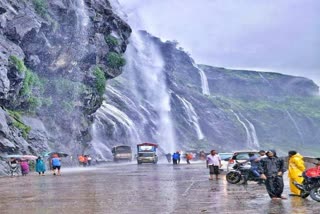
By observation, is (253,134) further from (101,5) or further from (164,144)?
(101,5)

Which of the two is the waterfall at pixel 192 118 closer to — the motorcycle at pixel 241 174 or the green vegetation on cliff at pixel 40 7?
the green vegetation on cliff at pixel 40 7

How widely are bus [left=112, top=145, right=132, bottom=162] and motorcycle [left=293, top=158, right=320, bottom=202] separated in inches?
2412

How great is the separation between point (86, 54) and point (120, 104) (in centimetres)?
3479

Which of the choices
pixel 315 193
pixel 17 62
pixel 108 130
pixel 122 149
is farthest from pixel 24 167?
pixel 108 130

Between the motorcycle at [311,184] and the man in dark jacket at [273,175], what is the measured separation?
60 centimetres

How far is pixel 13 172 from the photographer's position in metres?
35.6

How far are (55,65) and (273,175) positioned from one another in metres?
47.6

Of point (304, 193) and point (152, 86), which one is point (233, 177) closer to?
point (304, 193)

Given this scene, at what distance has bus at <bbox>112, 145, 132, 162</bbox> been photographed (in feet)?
246

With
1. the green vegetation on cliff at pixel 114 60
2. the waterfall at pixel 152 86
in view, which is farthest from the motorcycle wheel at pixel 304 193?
the waterfall at pixel 152 86

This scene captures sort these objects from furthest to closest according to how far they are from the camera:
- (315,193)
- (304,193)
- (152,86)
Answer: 1. (152,86)
2. (304,193)
3. (315,193)

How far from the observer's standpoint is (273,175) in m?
14.3

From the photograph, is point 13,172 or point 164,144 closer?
point 13,172

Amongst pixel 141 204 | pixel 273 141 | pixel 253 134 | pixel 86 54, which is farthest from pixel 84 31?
pixel 273 141
